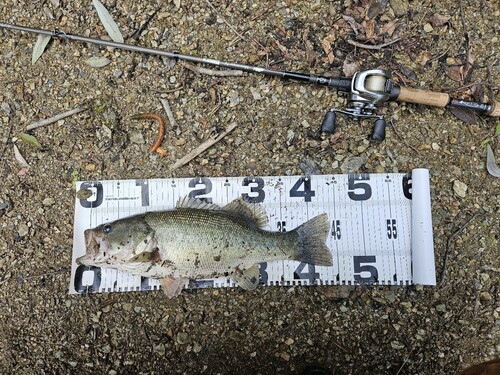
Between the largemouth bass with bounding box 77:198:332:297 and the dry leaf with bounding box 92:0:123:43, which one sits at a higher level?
the dry leaf with bounding box 92:0:123:43

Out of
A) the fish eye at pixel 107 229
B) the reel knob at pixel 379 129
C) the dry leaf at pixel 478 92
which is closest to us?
the fish eye at pixel 107 229

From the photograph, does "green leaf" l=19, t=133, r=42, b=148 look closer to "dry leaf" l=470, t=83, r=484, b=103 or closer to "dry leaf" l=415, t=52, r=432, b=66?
"dry leaf" l=415, t=52, r=432, b=66

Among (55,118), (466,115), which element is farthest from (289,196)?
(55,118)

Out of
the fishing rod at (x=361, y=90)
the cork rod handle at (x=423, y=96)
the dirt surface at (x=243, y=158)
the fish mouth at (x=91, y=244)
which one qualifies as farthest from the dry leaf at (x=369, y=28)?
the fish mouth at (x=91, y=244)

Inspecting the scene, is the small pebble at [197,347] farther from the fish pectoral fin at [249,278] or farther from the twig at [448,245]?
the twig at [448,245]

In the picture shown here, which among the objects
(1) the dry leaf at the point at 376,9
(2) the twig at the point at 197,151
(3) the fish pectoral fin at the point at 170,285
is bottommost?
(3) the fish pectoral fin at the point at 170,285

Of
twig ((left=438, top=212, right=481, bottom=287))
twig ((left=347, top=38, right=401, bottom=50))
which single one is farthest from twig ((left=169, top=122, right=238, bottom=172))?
twig ((left=438, top=212, right=481, bottom=287))
